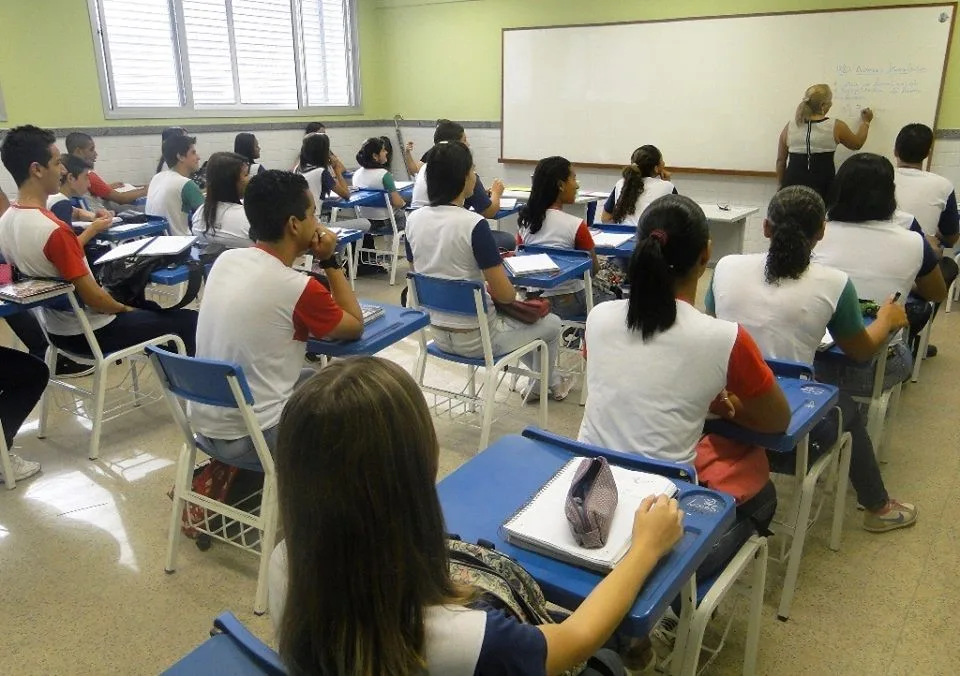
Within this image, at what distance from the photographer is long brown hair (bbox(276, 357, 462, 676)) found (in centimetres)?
79

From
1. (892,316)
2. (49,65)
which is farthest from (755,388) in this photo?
(49,65)

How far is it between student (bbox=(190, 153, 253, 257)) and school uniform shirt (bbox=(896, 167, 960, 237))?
3.39 m

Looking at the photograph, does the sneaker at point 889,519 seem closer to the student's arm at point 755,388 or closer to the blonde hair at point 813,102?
the student's arm at point 755,388

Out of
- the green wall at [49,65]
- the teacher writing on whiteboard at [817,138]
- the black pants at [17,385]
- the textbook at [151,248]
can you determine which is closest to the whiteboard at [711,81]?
the teacher writing on whiteboard at [817,138]

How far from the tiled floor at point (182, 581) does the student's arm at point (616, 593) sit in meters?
1.02

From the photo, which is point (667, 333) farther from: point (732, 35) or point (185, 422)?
point (732, 35)

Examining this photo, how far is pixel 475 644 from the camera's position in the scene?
0.83 metres

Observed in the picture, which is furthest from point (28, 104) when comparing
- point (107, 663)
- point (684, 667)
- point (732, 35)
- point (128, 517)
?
point (684, 667)

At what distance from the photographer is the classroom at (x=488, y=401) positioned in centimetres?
86

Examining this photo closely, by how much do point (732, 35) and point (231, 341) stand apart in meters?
5.48

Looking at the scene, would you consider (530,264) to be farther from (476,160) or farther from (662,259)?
(476,160)

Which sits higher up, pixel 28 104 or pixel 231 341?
pixel 28 104

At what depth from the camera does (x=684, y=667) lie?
1453 millimetres

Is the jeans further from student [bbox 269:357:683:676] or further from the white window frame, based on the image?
the white window frame
